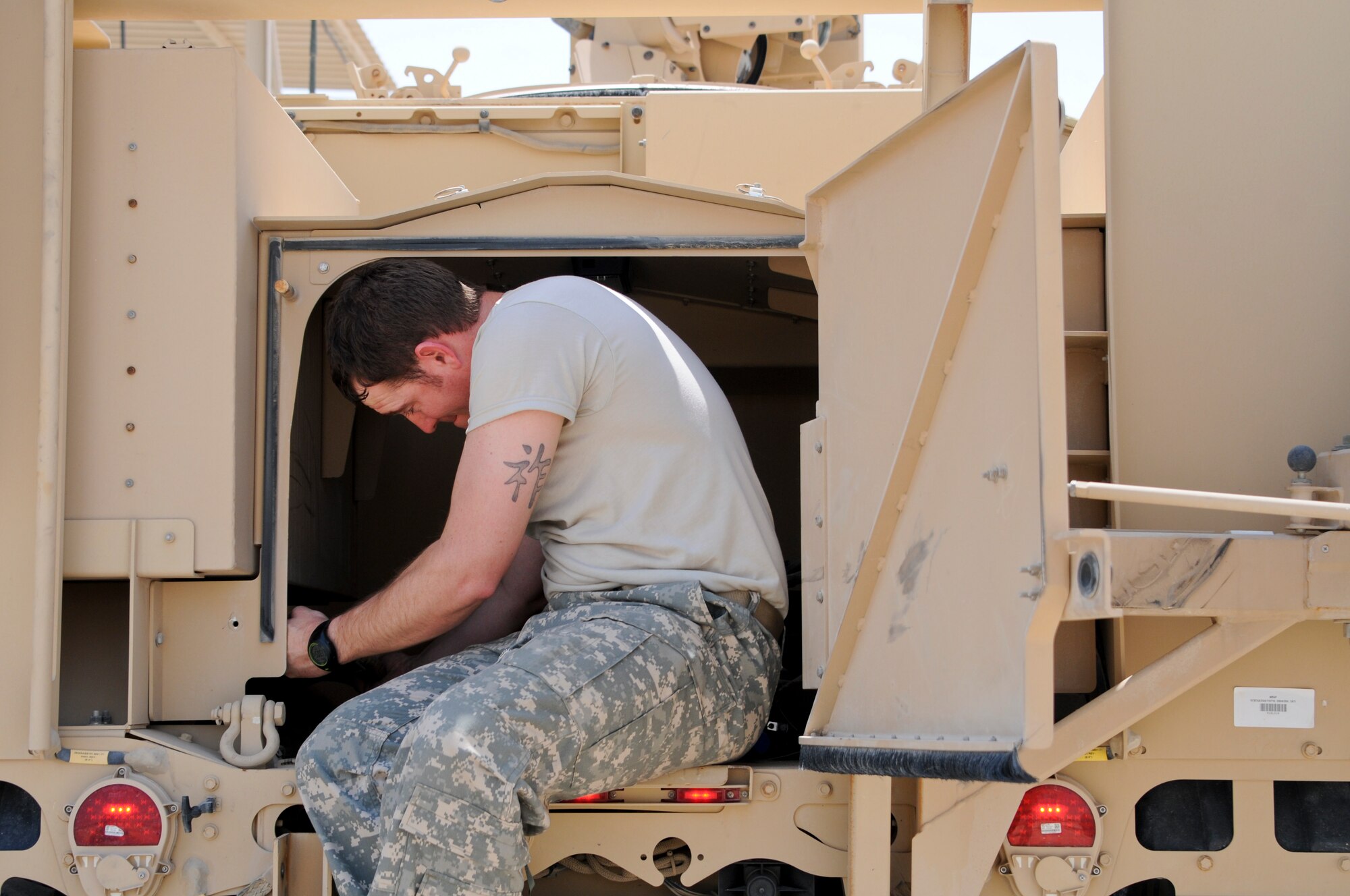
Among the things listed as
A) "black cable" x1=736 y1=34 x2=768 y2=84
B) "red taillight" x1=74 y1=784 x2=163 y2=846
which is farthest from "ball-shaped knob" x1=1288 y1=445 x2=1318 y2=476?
"black cable" x1=736 y1=34 x2=768 y2=84

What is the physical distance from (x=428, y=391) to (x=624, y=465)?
534 mm

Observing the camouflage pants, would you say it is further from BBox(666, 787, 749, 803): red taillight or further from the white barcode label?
the white barcode label

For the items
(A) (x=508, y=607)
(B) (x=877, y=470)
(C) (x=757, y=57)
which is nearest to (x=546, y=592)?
(A) (x=508, y=607)

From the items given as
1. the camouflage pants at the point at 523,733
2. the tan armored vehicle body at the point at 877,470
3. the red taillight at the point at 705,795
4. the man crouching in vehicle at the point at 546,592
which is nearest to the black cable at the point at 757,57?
the tan armored vehicle body at the point at 877,470

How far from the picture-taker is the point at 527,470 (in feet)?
8.55

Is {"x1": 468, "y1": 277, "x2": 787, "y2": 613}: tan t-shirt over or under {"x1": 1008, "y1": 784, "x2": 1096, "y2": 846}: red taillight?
over

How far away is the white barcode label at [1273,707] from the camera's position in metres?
2.55

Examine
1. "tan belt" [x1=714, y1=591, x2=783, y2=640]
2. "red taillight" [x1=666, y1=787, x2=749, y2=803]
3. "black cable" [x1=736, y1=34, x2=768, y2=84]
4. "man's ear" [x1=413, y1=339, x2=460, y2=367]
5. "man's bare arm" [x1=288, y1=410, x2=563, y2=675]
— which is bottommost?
"red taillight" [x1=666, y1=787, x2=749, y2=803]

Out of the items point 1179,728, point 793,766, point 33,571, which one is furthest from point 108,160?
point 1179,728

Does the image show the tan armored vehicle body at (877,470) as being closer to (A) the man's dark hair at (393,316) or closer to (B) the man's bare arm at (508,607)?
(A) the man's dark hair at (393,316)

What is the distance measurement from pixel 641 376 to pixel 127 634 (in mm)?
1389

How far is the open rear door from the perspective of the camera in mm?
1933

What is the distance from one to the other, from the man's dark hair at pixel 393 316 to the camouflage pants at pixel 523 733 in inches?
25.1

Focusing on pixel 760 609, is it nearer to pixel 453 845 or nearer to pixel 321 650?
pixel 453 845
